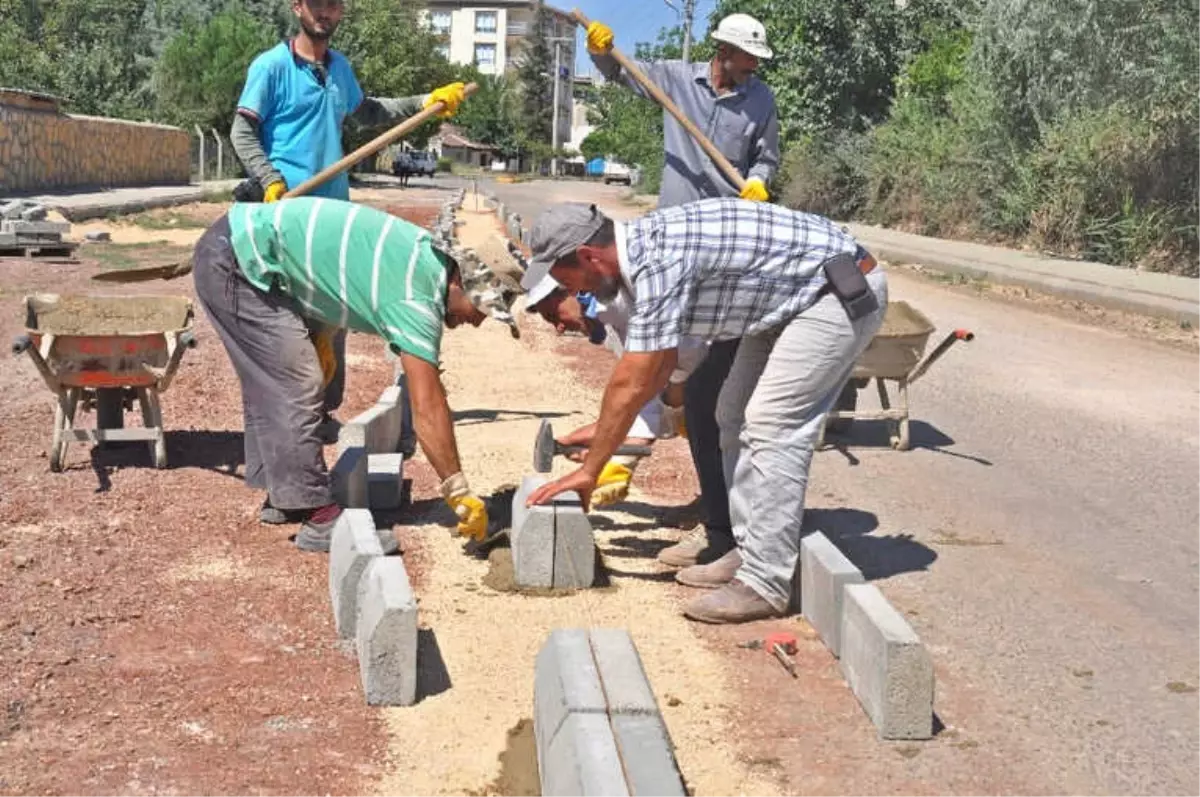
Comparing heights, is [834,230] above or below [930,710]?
above

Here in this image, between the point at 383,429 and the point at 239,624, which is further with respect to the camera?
the point at 383,429

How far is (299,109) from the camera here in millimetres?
6414

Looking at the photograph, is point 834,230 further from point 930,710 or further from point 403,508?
point 403,508

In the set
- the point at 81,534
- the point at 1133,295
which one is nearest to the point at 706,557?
the point at 81,534

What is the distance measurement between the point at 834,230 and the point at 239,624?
2428 mm

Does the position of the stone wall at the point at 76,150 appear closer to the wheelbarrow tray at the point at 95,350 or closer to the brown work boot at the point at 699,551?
the wheelbarrow tray at the point at 95,350

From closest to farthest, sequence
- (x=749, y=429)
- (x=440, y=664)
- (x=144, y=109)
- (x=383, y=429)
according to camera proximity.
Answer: (x=440, y=664) < (x=749, y=429) < (x=383, y=429) < (x=144, y=109)

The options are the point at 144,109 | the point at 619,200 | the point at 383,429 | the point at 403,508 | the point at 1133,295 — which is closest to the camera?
the point at 403,508

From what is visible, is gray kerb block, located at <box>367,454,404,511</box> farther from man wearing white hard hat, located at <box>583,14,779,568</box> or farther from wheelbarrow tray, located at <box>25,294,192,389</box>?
man wearing white hard hat, located at <box>583,14,779,568</box>

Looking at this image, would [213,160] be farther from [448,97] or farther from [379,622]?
[379,622]

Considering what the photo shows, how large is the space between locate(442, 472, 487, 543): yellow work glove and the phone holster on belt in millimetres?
1531

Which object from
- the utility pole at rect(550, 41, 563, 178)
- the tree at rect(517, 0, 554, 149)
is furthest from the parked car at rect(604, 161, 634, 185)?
the tree at rect(517, 0, 554, 149)

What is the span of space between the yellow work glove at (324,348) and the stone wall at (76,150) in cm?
2315

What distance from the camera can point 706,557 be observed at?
5520 millimetres
